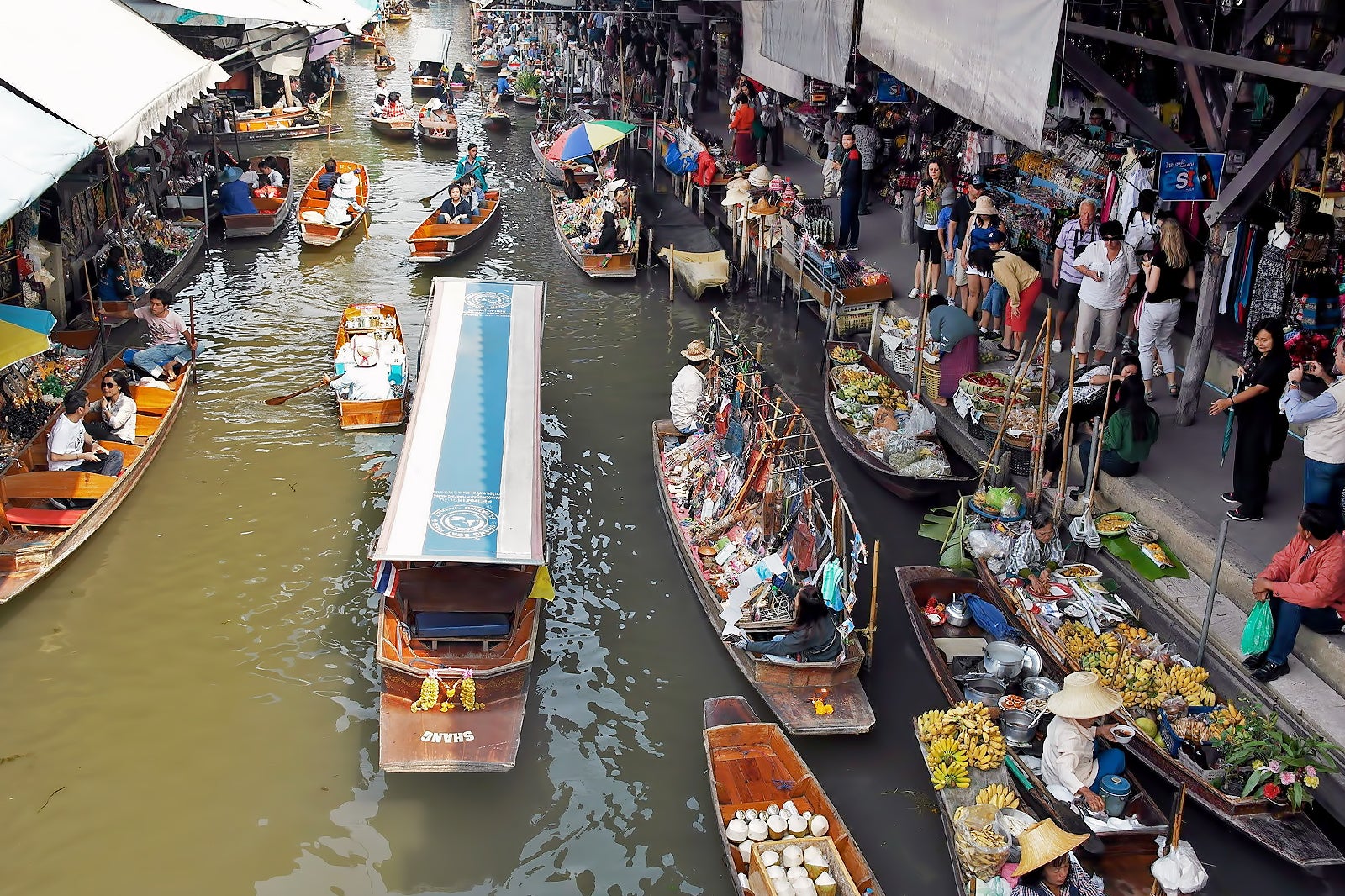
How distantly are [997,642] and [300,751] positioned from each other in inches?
222

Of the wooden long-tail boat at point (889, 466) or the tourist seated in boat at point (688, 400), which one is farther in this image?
the tourist seated in boat at point (688, 400)

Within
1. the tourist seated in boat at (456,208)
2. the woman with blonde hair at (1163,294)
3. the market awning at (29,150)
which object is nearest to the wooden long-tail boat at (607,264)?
the tourist seated in boat at (456,208)

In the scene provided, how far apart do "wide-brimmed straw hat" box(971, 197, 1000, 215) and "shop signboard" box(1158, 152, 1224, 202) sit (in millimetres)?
3670

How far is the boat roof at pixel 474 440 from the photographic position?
891 centimetres

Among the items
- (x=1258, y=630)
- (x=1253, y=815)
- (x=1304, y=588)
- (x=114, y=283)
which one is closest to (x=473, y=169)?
(x=114, y=283)

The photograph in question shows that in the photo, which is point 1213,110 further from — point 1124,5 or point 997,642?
point 997,642

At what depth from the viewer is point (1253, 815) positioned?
726 cm

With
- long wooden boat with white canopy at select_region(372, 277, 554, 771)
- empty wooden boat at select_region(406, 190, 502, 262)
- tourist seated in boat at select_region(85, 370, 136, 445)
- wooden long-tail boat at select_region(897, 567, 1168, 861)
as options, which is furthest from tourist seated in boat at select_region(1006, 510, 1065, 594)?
empty wooden boat at select_region(406, 190, 502, 262)

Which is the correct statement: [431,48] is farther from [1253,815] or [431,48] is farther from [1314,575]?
[1253,815]

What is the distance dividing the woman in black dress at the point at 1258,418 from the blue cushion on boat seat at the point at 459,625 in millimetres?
6063

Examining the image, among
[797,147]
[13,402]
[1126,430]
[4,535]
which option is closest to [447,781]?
[4,535]

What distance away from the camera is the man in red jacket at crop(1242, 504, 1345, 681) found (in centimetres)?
760

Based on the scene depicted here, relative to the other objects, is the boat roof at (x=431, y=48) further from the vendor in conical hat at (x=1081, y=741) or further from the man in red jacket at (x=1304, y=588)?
the vendor in conical hat at (x=1081, y=741)

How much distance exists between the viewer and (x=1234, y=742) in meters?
7.63
